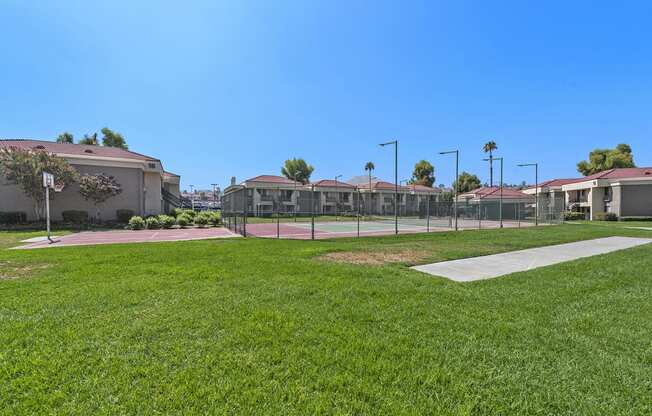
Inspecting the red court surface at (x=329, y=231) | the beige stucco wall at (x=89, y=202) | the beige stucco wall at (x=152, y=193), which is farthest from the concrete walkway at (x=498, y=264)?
the beige stucco wall at (x=152, y=193)

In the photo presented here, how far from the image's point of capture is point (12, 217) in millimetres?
20953

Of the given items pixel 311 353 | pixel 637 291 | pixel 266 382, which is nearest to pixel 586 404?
pixel 311 353

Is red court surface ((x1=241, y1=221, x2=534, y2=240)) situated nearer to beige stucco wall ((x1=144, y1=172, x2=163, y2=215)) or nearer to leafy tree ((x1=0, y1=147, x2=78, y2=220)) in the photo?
beige stucco wall ((x1=144, y1=172, x2=163, y2=215))

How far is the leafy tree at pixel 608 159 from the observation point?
50.7 meters

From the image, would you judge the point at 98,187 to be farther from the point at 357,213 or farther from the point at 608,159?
the point at 608,159

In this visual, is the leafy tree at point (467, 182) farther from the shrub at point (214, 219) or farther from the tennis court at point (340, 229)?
the shrub at point (214, 219)

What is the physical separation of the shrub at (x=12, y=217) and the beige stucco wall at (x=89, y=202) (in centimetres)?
100

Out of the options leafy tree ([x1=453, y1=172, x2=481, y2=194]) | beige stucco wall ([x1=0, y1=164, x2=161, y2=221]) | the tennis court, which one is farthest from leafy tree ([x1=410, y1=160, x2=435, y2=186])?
beige stucco wall ([x1=0, y1=164, x2=161, y2=221])

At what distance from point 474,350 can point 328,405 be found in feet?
5.79

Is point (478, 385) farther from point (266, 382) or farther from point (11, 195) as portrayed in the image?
point (11, 195)

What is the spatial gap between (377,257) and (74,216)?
983 inches

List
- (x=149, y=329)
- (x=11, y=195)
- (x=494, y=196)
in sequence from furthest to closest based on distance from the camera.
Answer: (x=494, y=196)
(x=11, y=195)
(x=149, y=329)

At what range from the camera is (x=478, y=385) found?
253 centimetres

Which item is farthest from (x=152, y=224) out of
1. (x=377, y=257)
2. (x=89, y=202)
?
(x=377, y=257)
